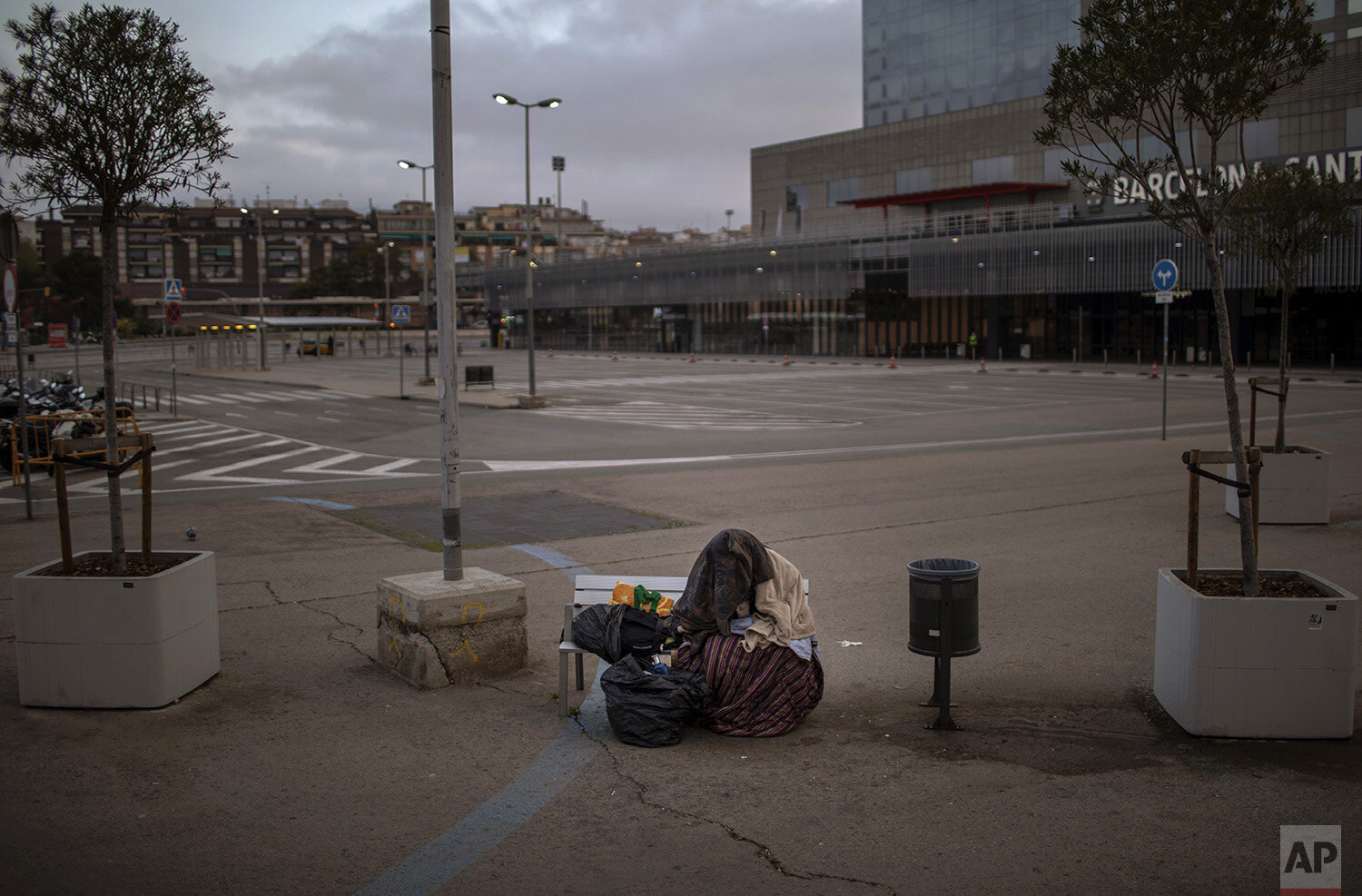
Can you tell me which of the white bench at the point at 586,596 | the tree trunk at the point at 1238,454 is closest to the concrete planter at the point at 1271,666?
the tree trunk at the point at 1238,454

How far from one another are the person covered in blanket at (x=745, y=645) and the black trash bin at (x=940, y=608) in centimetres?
63

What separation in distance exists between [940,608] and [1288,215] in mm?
10897

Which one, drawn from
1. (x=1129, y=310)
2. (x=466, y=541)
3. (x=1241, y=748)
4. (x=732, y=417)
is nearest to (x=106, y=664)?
(x=466, y=541)

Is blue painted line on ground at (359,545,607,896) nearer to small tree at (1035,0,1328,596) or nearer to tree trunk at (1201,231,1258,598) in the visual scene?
tree trunk at (1201,231,1258,598)

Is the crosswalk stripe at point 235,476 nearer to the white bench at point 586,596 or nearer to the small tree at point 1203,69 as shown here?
the white bench at point 586,596

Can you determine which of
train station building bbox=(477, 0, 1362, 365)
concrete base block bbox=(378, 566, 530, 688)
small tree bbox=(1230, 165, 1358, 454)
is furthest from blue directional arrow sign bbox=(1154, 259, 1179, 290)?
train station building bbox=(477, 0, 1362, 365)

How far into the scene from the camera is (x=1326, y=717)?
18.2 feet

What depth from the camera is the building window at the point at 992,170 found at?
6938 centimetres

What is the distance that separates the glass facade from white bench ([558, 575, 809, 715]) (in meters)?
70.6

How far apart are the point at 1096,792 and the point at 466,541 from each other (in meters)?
7.63

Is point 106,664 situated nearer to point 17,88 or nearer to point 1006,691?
point 17,88

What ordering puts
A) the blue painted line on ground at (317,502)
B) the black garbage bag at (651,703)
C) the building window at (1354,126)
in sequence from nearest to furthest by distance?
1. the black garbage bag at (651,703)
2. the blue painted line on ground at (317,502)
3. the building window at (1354,126)

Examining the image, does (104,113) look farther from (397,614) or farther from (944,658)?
(944,658)

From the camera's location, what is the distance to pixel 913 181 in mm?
75875
